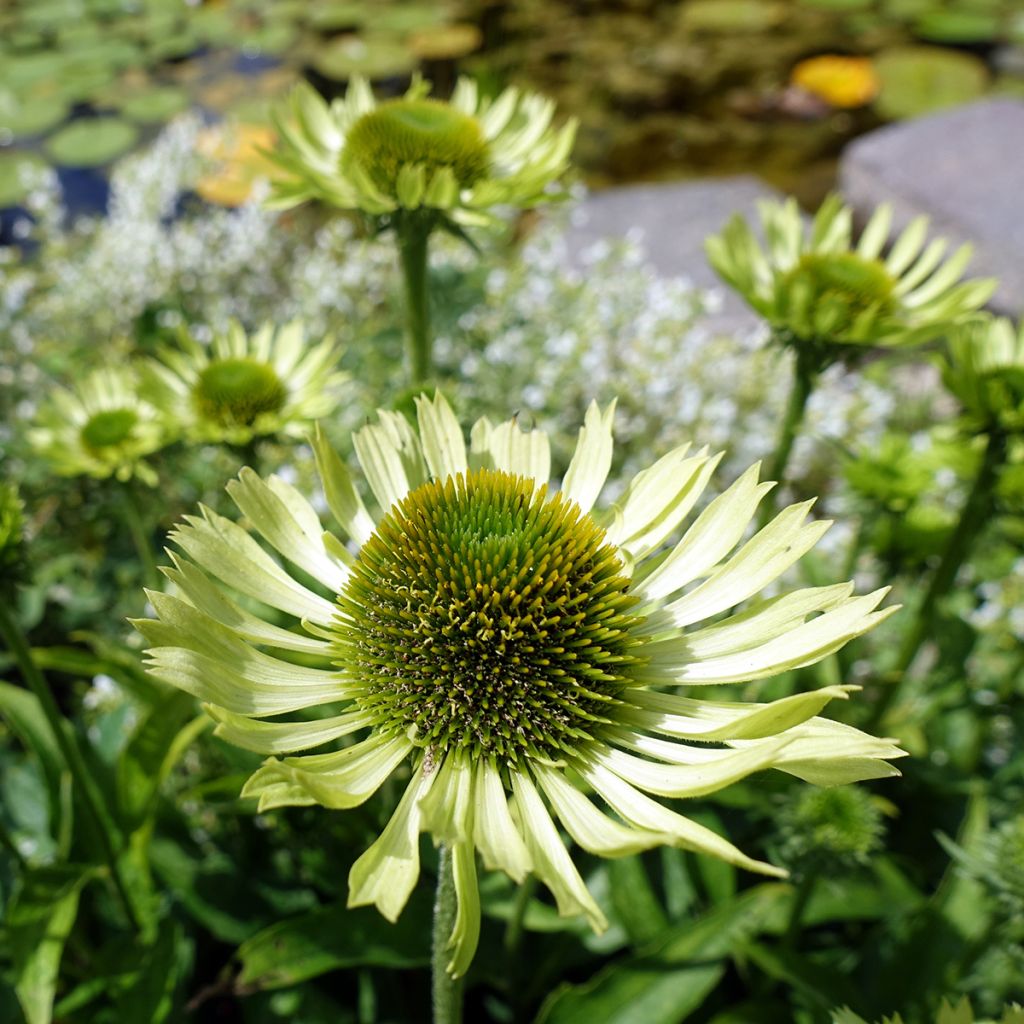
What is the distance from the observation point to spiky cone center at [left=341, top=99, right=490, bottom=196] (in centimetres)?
163

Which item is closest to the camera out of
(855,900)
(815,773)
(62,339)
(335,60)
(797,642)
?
(815,773)

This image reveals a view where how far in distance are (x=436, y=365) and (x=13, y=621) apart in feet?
5.23

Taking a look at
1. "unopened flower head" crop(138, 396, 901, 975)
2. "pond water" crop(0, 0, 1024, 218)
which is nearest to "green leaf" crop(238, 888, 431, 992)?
"unopened flower head" crop(138, 396, 901, 975)

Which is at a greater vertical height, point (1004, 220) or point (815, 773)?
point (1004, 220)

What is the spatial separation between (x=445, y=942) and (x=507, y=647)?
31 cm

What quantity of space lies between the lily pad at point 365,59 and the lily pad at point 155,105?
900 millimetres

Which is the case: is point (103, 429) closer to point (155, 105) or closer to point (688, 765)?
point (688, 765)

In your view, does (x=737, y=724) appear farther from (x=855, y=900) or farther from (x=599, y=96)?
(x=599, y=96)

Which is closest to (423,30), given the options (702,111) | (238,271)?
(702,111)

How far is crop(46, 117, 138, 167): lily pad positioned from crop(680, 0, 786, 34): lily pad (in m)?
4.05

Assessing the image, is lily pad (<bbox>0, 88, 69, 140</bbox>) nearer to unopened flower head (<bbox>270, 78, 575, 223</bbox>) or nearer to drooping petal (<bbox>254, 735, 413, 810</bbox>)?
unopened flower head (<bbox>270, 78, 575, 223</bbox>)

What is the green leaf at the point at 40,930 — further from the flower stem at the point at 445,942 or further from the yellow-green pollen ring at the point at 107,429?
the yellow-green pollen ring at the point at 107,429

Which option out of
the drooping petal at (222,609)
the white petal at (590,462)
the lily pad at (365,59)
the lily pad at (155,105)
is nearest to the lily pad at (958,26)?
the lily pad at (365,59)

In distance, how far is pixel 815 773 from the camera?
790 millimetres
